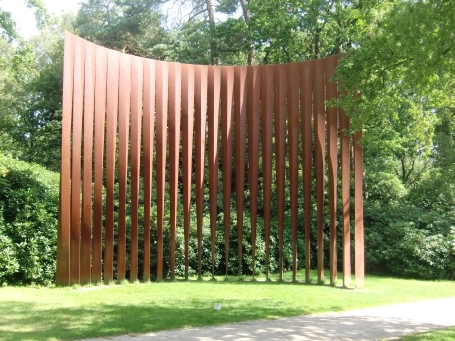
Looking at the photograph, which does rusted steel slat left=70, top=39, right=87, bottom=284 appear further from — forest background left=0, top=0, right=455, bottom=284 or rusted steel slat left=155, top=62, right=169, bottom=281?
rusted steel slat left=155, top=62, right=169, bottom=281

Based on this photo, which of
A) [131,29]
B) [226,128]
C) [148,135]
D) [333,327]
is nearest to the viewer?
[333,327]

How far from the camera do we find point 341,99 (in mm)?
8633

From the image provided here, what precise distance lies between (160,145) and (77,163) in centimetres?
198

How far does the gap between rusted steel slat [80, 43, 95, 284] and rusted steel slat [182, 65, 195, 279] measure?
2.16 metres

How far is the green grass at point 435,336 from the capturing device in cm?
588

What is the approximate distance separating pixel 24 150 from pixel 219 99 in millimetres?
15336

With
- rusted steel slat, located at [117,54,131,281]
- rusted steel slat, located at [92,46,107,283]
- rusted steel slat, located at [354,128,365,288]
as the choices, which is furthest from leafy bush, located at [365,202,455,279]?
rusted steel slat, located at [92,46,107,283]

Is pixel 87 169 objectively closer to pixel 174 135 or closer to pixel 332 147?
pixel 174 135

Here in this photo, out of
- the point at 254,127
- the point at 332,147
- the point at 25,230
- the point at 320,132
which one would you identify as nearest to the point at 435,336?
the point at 332,147

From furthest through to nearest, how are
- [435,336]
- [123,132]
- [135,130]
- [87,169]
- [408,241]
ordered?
[408,241] < [135,130] < [123,132] < [87,169] < [435,336]

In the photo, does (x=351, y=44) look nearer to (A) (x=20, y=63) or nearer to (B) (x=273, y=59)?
(B) (x=273, y=59)

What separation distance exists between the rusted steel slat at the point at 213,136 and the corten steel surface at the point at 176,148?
0.08ft

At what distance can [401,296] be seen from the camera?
9695 mm

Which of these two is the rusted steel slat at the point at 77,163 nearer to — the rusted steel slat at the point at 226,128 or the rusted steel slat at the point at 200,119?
the rusted steel slat at the point at 200,119
